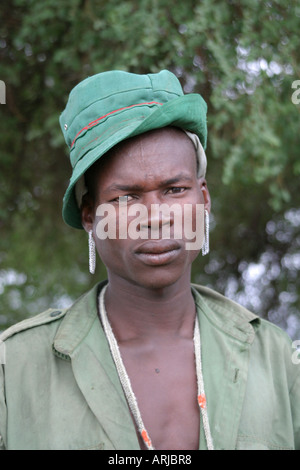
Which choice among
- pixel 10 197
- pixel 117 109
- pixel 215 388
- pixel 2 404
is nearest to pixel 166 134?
pixel 117 109

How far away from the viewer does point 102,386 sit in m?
2.05

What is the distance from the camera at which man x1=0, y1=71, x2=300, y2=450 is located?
6.64 feet

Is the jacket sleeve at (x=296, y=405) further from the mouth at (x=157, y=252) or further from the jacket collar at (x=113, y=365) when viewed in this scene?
the mouth at (x=157, y=252)

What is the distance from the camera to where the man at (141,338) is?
2025mm

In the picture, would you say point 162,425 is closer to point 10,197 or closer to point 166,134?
point 166,134

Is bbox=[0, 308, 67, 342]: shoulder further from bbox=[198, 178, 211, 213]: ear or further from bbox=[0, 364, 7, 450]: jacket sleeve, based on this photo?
bbox=[198, 178, 211, 213]: ear

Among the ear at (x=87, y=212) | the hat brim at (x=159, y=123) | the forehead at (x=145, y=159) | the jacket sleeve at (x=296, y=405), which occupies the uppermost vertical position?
the hat brim at (x=159, y=123)

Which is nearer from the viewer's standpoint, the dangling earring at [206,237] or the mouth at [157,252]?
the mouth at [157,252]

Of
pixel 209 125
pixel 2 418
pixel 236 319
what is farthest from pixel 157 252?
pixel 209 125

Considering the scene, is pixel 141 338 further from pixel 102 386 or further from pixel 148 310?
pixel 102 386

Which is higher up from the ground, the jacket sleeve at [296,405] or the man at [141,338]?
the man at [141,338]

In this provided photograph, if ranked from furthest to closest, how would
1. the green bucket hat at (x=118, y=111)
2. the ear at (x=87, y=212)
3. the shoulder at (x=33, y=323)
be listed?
1. the ear at (x=87, y=212)
2. the shoulder at (x=33, y=323)
3. the green bucket hat at (x=118, y=111)

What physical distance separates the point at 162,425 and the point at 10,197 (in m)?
3.17

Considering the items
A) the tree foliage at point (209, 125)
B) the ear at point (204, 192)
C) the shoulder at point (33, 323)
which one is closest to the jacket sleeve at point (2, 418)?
the shoulder at point (33, 323)
